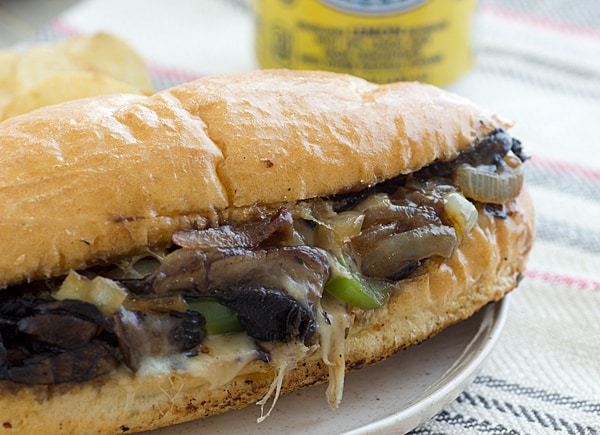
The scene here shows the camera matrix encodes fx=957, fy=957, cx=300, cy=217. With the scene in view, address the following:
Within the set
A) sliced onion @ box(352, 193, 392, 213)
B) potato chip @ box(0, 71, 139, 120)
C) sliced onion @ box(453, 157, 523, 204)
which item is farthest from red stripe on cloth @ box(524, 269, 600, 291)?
potato chip @ box(0, 71, 139, 120)

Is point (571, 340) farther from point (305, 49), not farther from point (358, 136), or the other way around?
point (305, 49)

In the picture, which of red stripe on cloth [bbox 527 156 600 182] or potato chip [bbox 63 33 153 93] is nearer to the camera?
potato chip [bbox 63 33 153 93]

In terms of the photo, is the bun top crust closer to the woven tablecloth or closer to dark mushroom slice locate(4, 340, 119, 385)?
dark mushroom slice locate(4, 340, 119, 385)

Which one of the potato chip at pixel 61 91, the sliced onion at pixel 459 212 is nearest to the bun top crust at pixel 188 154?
the sliced onion at pixel 459 212

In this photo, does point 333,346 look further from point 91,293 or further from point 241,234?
point 91,293

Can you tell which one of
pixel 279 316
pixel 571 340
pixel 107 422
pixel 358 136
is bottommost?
pixel 571 340

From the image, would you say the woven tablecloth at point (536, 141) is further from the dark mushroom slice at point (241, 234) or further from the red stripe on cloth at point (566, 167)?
the dark mushroom slice at point (241, 234)

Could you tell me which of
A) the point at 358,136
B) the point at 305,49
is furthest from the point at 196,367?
the point at 305,49

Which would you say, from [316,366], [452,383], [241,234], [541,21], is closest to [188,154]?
[241,234]
